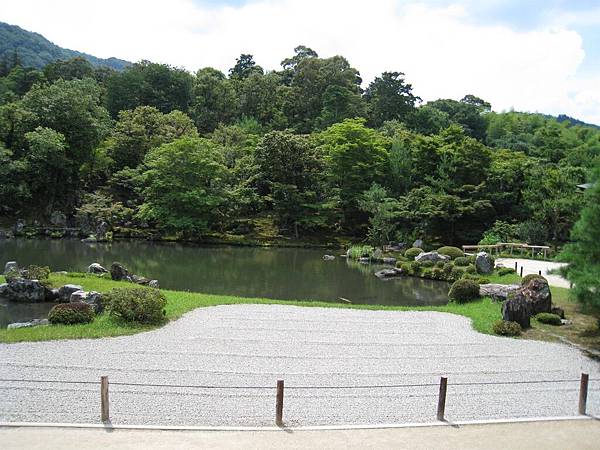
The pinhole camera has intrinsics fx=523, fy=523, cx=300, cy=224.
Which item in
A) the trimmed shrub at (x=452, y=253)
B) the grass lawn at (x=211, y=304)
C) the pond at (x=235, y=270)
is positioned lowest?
the pond at (x=235, y=270)

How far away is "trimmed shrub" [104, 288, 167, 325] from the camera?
41.0 feet

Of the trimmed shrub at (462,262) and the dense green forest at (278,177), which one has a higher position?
the dense green forest at (278,177)

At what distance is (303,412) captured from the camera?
25.1 ft

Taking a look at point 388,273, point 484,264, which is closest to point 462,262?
point 484,264

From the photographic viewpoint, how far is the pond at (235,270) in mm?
19828

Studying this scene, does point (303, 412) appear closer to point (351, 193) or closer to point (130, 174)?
point (351, 193)

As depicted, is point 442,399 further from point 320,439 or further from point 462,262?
point 462,262

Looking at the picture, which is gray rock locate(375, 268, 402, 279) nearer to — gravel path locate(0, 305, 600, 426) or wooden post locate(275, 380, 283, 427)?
gravel path locate(0, 305, 600, 426)

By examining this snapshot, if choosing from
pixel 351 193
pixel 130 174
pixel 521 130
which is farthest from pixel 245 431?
pixel 521 130

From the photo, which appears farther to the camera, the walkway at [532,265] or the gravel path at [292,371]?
the walkway at [532,265]

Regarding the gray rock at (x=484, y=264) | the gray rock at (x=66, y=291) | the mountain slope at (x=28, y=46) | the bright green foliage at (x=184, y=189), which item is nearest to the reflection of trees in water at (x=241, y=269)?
the gray rock at (x=484, y=264)

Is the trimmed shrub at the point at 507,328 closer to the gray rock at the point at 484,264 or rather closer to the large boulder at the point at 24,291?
the gray rock at the point at 484,264

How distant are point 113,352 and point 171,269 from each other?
1435cm

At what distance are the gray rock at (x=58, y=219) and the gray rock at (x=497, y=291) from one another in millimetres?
29904
